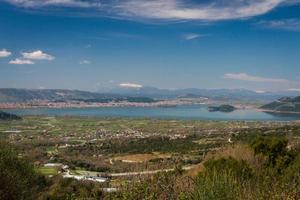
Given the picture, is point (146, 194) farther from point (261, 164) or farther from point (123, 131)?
point (123, 131)

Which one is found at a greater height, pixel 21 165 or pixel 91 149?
pixel 21 165

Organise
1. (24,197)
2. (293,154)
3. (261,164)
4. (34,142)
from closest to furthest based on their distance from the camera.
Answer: (24,197)
(261,164)
(293,154)
(34,142)

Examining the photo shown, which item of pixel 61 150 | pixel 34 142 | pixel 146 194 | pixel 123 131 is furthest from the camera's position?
pixel 123 131

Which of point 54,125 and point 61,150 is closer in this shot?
point 61,150

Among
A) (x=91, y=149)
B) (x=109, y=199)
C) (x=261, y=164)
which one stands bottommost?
(x=91, y=149)

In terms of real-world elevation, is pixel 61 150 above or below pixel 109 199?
below

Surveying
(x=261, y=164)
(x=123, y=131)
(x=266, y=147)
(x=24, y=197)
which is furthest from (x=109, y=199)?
(x=123, y=131)

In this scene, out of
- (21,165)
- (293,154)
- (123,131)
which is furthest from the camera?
(123,131)

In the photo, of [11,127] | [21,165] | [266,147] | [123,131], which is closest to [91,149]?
[123,131]

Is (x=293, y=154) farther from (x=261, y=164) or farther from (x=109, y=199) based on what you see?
(x=109, y=199)
